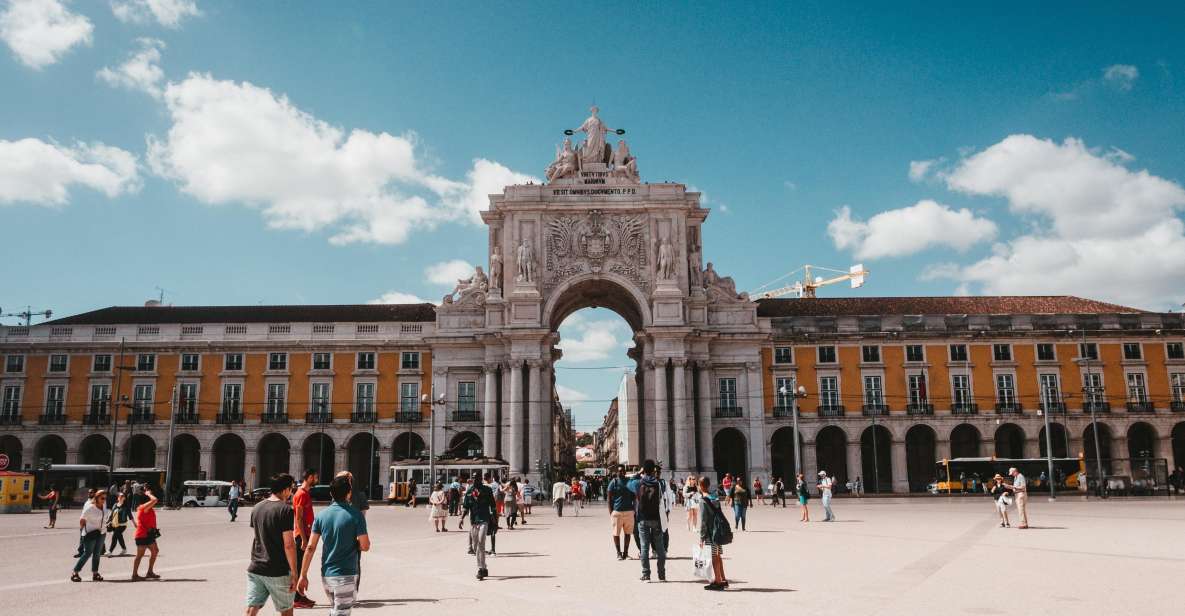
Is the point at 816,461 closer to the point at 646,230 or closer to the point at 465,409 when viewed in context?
the point at 646,230

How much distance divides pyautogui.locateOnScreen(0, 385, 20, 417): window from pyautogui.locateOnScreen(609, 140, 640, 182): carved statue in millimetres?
44526

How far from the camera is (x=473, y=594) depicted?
14.5m

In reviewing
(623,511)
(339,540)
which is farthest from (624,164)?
(339,540)

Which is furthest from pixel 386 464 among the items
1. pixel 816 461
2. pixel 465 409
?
pixel 816 461

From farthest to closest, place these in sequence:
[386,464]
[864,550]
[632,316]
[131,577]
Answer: [632,316] < [386,464] < [864,550] < [131,577]

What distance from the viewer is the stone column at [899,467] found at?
6400 cm

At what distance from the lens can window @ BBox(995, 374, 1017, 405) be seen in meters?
65.5

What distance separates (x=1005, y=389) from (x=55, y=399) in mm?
66799

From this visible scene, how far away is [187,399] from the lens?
213 feet

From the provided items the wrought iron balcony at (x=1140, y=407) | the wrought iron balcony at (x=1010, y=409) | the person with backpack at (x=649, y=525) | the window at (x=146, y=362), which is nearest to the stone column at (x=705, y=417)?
the wrought iron balcony at (x=1010, y=409)

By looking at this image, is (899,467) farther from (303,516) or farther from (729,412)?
(303,516)

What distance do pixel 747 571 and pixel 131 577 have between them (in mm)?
11126

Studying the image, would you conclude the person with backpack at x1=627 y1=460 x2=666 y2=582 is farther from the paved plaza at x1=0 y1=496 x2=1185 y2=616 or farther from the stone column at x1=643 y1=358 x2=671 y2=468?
the stone column at x1=643 y1=358 x2=671 y2=468

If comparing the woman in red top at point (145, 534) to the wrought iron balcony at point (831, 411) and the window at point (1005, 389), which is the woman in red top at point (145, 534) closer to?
the wrought iron balcony at point (831, 411)
